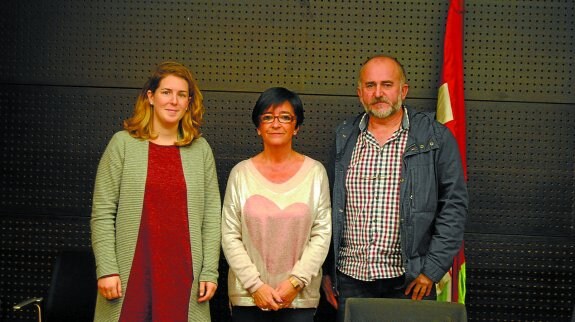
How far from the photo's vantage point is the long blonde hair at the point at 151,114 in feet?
8.71

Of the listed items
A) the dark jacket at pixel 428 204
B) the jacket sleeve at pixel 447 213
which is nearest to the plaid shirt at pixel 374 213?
the dark jacket at pixel 428 204

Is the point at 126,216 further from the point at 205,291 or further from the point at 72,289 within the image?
the point at 72,289

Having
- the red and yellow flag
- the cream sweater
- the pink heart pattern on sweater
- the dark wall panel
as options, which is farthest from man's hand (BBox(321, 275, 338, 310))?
the red and yellow flag

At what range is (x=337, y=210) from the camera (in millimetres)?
2725

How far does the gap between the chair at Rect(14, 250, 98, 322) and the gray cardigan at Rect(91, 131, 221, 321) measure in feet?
1.16

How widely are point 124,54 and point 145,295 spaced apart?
152cm

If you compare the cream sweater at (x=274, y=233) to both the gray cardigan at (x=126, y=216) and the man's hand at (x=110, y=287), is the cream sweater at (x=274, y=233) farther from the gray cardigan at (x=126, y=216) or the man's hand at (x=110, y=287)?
the man's hand at (x=110, y=287)

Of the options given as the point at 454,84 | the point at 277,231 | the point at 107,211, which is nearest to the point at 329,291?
the point at 277,231

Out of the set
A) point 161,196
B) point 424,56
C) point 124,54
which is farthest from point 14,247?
point 424,56

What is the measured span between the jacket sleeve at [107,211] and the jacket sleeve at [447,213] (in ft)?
4.27

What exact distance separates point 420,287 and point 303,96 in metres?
1.32

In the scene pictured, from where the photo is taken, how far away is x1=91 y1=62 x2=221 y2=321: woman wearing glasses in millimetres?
2551

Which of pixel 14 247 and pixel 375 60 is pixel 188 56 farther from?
pixel 14 247

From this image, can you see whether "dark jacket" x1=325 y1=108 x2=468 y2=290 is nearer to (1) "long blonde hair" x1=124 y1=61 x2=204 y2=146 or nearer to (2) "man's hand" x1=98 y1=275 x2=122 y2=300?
(1) "long blonde hair" x1=124 y1=61 x2=204 y2=146
